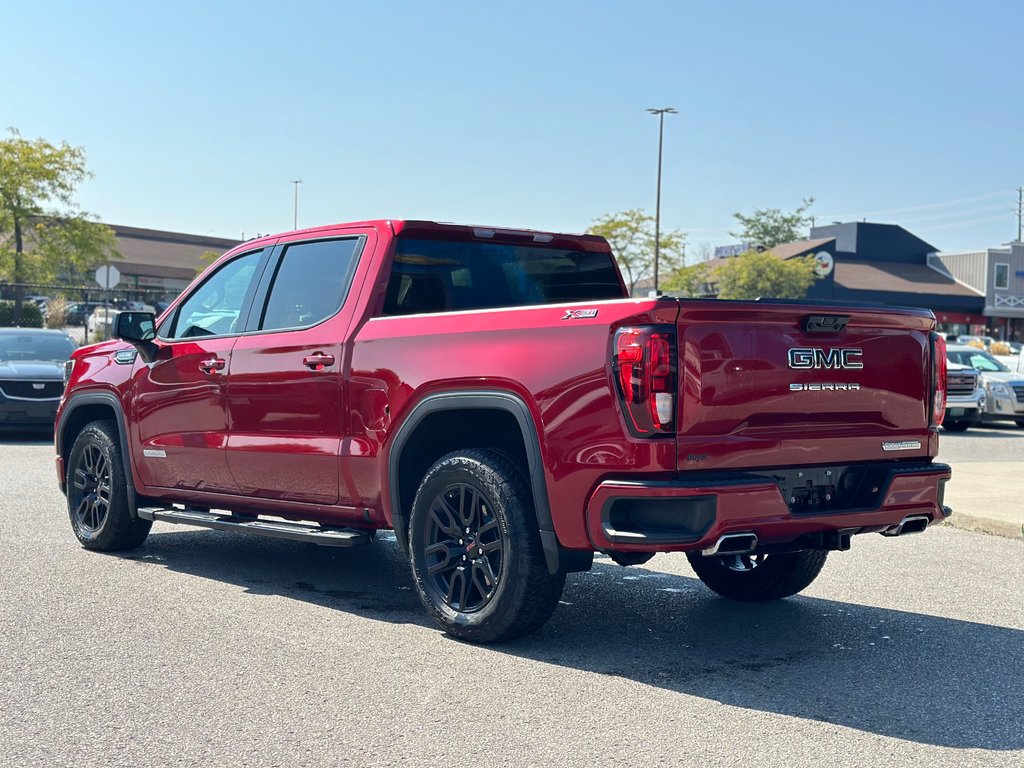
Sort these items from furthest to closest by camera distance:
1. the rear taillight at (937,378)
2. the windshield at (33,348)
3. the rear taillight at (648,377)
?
the windshield at (33,348) → the rear taillight at (937,378) → the rear taillight at (648,377)

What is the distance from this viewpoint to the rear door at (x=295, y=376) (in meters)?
6.30

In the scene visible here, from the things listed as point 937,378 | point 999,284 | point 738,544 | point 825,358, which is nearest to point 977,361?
point 937,378

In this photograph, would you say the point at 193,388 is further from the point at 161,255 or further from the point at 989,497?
the point at 161,255

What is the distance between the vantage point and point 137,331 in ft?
25.0

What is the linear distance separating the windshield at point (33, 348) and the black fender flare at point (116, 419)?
956 centimetres

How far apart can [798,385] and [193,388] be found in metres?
3.69

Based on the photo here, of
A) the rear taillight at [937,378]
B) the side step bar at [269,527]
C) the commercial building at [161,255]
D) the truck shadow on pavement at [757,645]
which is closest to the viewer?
the truck shadow on pavement at [757,645]

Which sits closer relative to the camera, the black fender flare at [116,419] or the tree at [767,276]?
the black fender flare at [116,419]

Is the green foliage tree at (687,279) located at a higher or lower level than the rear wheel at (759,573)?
higher

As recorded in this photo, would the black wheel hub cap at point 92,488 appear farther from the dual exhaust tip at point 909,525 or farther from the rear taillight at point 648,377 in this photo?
the dual exhaust tip at point 909,525

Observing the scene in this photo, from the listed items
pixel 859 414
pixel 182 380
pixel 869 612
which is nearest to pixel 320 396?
pixel 182 380

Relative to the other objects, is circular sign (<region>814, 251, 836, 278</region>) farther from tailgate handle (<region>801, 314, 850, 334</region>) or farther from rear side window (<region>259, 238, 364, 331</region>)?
tailgate handle (<region>801, 314, 850, 334</region>)

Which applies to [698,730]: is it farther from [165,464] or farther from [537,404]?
[165,464]

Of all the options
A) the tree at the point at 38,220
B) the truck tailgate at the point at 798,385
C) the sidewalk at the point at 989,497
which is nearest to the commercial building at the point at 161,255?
the tree at the point at 38,220
